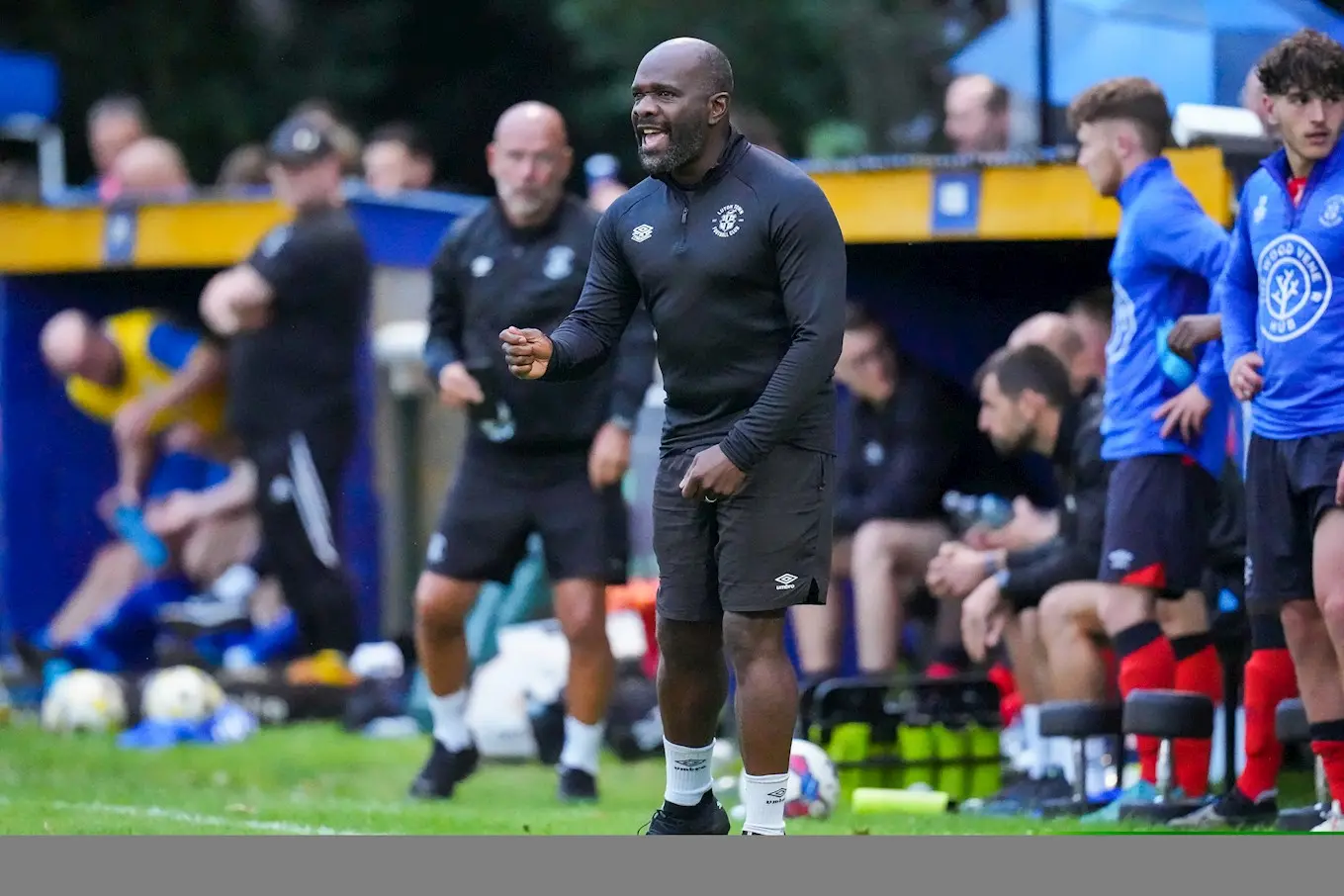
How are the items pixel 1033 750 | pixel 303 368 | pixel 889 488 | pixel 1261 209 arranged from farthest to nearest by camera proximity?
1. pixel 303 368
2. pixel 889 488
3. pixel 1033 750
4. pixel 1261 209

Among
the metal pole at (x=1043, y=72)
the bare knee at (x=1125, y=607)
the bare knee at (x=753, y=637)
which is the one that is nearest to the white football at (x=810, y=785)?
the bare knee at (x=1125, y=607)

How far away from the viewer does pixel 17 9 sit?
65.4 ft

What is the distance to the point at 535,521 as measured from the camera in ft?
28.7

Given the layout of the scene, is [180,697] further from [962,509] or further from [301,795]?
[962,509]

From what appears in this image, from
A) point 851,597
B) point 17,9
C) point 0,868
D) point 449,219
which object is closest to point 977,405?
point 851,597

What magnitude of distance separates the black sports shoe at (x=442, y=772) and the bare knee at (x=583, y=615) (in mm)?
575

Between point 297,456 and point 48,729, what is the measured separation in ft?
5.52

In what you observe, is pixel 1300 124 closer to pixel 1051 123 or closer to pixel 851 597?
pixel 1051 123

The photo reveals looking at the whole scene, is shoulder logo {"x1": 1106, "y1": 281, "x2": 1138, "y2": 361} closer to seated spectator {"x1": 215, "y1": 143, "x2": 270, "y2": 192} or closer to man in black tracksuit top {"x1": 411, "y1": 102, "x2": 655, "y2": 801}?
man in black tracksuit top {"x1": 411, "y1": 102, "x2": 655, "y2": 801}

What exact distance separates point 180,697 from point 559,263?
3.37 metres

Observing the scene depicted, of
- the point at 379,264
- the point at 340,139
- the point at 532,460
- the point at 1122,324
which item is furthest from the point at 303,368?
the point at 1122,324

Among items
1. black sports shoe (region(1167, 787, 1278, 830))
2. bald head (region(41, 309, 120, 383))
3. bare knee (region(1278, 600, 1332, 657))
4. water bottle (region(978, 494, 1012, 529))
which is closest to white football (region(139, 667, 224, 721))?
bald head (region(41, 309, 120, 383))

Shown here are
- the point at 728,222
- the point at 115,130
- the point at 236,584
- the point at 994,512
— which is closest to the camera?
the point at 728,222

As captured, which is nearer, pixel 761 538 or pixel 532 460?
pixel 761 538
